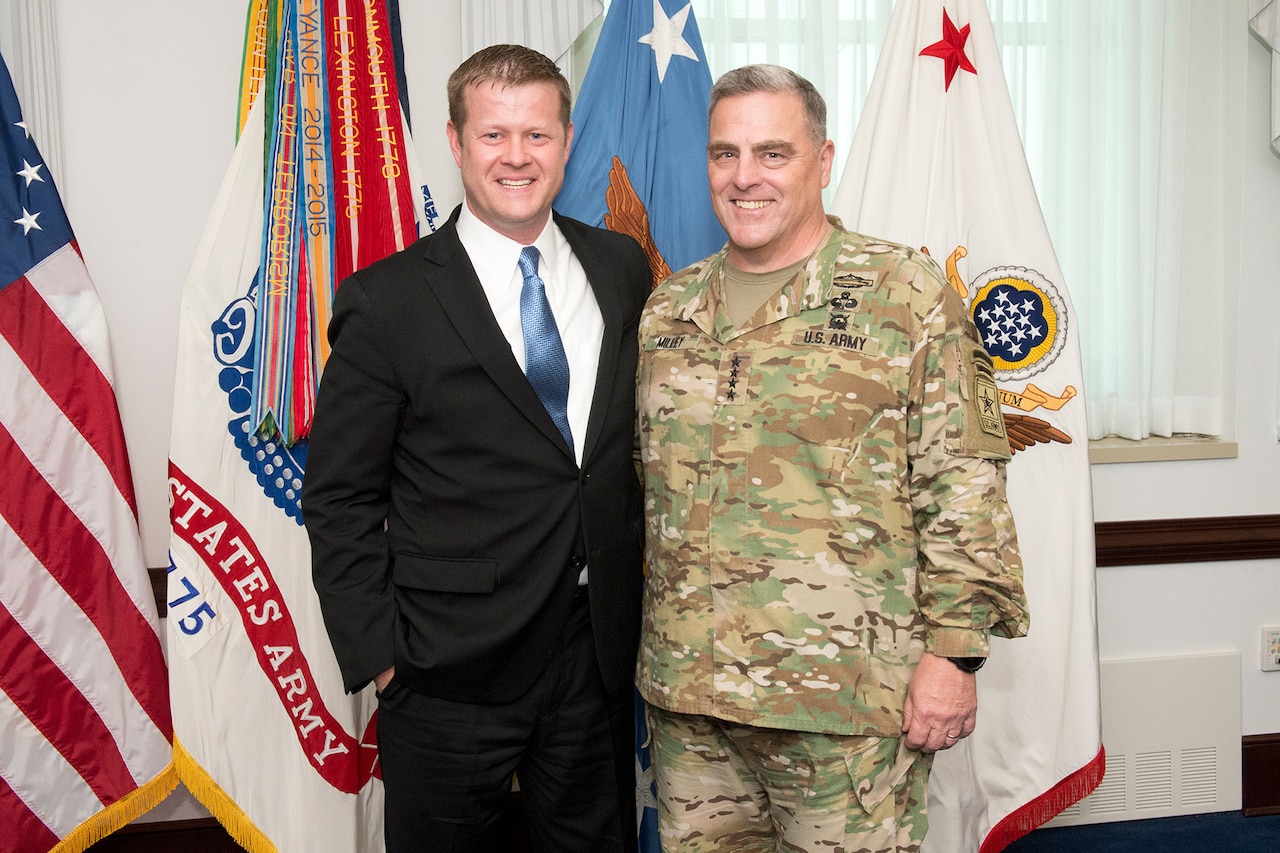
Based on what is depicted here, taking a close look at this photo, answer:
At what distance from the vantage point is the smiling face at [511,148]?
1.49 m

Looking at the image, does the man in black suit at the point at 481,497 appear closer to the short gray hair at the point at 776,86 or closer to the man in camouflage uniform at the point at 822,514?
the man in camouflage uniform at the point at 822,514

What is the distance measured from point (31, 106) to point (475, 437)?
1518mm

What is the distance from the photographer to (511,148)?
149 centimetres

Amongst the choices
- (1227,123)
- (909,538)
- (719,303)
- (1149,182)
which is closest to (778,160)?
(719,303)

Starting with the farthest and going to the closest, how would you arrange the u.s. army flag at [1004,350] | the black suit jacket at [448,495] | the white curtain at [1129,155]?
the white curtain at [1129,155] < the u.s. army flag at [1004,350] < the black suit jacket at [448,495]

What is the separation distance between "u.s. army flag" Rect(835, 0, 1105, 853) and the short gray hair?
0.63 meters

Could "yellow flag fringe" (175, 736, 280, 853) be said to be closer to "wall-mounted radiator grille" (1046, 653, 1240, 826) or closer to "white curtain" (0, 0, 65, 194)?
"white curtain" (0, 0, 65, 194)

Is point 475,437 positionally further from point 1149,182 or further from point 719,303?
point 1149,182

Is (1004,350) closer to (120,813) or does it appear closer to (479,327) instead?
(479,327)

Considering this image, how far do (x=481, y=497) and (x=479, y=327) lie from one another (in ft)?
0.89

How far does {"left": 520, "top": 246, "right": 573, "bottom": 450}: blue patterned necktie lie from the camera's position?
1.48m

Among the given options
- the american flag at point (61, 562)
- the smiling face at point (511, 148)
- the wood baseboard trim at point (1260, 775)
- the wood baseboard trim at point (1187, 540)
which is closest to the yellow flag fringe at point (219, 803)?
the american flag at point (61, 562)

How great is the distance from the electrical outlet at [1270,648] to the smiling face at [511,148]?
2.40 m

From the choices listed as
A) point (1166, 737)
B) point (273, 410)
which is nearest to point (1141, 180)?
point (1166, 737)
